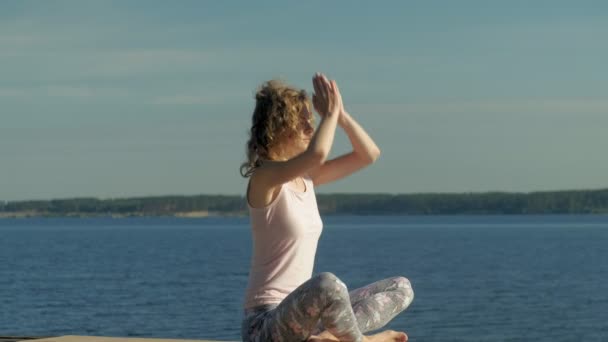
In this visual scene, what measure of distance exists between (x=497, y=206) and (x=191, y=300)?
140 m

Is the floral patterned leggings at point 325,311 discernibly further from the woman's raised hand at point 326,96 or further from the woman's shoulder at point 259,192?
the woman's raised hand at point 326,96

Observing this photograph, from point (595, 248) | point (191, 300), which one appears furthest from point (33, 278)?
point (595, 248)

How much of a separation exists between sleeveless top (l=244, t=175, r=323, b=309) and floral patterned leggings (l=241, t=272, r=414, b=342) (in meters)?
0.08

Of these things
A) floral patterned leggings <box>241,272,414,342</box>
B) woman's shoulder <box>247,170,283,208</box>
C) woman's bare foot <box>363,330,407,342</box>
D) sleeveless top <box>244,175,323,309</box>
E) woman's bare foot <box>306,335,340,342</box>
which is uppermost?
woman's shoulder <box>247,170,283,208</box>

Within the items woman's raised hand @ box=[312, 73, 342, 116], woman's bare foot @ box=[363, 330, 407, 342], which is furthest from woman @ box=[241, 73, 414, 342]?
woman's bare foot @ box=[363, 330, 407, 342]

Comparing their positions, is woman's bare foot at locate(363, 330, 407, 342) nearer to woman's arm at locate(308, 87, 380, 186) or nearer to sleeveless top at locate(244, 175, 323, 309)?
sleeveless top at locate(244, 175, 323, 309)

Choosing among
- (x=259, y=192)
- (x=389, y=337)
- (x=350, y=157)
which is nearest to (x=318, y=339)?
(x=389, y=337)

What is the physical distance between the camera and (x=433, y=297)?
4125cm

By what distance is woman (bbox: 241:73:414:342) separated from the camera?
451cm

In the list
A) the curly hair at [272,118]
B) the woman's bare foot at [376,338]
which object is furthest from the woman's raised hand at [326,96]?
the woman's bare foot at [376,338]

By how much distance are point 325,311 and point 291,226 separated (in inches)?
15.5

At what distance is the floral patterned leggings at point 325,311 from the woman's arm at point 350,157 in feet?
1.82

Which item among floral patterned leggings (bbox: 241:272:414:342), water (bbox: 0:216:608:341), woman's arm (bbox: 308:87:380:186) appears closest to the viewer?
floral patterned leggings (bbox: 241:272:414:342)

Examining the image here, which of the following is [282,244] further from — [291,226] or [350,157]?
[350,157]
